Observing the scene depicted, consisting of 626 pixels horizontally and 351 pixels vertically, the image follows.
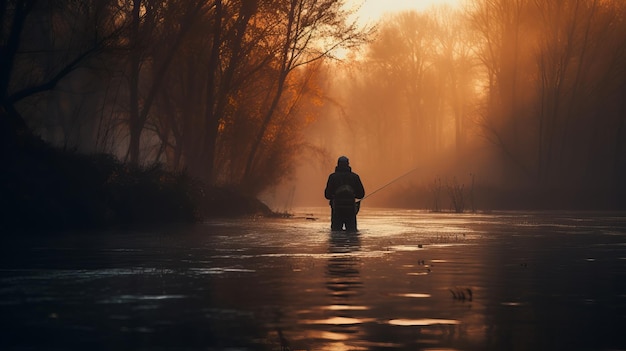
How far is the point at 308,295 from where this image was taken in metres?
14.1

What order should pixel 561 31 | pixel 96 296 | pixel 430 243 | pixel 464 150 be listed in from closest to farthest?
pixel 96 296
pixel 430 243
pixel 561 31
pixel 464 150

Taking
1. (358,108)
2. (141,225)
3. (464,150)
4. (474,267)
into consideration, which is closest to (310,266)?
(474,267)

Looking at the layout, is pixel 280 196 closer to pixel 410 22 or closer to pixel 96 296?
pixel 410 22

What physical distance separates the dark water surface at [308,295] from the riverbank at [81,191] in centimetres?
446

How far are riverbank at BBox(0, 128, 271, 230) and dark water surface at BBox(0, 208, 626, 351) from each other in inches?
176

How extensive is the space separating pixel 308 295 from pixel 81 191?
1996cm

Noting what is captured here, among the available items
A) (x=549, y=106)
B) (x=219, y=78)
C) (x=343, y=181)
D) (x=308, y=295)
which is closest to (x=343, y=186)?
(x=343, y=181)

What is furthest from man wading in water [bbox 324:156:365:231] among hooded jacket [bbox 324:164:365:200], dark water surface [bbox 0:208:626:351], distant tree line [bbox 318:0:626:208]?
distant tree line [bbox 318:0:626:208]

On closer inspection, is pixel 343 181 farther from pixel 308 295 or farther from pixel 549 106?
pixel 549 106

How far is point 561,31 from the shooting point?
67375 millimetres

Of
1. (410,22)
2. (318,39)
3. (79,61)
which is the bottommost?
(79,61)

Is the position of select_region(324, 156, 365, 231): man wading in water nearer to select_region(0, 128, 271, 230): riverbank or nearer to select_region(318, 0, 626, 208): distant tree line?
select_region(0, 128, 271, 230): riverbank

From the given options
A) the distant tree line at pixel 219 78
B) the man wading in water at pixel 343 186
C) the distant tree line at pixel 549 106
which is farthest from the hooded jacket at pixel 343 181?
the distant tree line at pixel 549 106

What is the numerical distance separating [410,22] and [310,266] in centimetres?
7715
